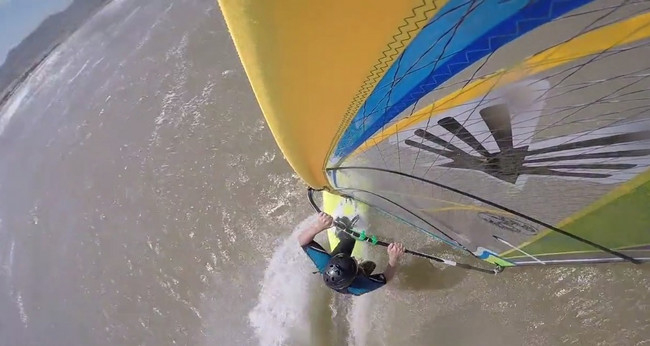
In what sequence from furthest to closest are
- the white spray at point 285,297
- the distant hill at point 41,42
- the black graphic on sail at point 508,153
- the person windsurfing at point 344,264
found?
the distant hill at point 41,42 < the white spray at point 285,297 < the person windsurfing at point 344,264 < the black graphic on sail at point 508,153

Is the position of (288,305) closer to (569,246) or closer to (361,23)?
(569,246)

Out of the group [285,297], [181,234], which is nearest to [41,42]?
[181,234]

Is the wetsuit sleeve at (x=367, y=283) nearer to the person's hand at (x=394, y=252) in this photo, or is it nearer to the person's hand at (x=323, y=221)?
the person's hand at (x=394, y=252)

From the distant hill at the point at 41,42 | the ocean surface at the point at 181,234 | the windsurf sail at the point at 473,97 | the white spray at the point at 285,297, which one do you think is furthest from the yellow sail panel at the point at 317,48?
the distant hill at the point at 41,42

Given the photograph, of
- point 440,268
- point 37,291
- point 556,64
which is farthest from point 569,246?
point 37,291

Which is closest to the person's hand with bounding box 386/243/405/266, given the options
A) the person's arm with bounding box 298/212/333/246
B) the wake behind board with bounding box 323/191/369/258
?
the wake behind board with bounding box 323/191/369/258

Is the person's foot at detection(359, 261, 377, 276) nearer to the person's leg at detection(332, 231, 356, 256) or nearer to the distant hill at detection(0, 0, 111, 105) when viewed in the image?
the person's leg at detection(332, 231, 356, 256)
